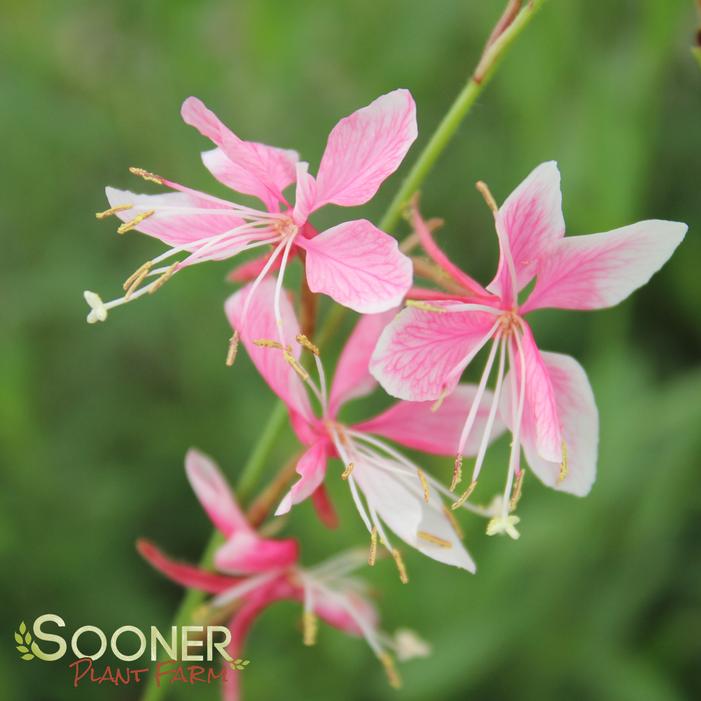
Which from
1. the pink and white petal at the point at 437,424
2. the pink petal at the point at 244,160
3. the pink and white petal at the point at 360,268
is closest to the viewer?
the pink and white petal at the point at 360,268

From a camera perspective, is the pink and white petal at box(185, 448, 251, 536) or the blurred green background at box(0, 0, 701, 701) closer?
the pink and white petal at box(185, 448, 251, 536)

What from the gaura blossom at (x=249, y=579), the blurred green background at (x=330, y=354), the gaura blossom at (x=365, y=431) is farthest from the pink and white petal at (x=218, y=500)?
the blurred green background at (x=330, y=354)

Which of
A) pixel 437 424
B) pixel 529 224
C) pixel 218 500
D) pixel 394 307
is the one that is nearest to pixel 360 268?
pixel 394 307

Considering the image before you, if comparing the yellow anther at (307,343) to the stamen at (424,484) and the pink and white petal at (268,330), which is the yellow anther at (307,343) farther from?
the stamen at (424,484)

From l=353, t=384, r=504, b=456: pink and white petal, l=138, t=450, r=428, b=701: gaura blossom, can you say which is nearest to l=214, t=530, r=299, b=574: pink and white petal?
l=138, t=450, r=428, b=701: gaura blossom

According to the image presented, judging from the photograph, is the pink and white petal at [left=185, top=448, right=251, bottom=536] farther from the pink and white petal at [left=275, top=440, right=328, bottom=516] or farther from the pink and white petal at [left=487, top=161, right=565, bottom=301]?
the pink and white petal at [left=487, top=161, right=565, bottom=301]

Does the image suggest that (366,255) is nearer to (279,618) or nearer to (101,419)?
(279,618)

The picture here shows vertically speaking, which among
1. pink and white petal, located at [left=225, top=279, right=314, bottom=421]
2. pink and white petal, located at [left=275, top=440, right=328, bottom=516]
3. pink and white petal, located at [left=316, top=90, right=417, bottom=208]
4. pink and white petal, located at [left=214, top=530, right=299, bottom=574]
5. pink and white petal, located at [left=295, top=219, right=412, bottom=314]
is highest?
pink and white petal, located at [left=316, top=90, right=417, bottom=208]

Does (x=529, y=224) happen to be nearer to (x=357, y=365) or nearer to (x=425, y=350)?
(x=425, y=350)
